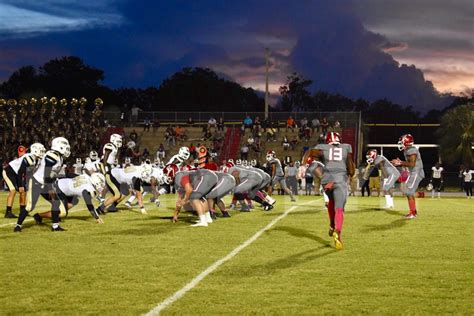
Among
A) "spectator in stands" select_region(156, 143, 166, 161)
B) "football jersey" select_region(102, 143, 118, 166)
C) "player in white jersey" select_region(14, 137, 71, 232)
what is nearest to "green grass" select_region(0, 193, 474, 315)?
"player in white jersey" select_region(14, 137, 71, 232)

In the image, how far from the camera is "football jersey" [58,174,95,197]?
14.5 meters

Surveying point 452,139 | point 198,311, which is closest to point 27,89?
point 452,139

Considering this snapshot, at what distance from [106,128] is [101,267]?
39.6m

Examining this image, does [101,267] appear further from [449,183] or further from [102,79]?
[102,79]

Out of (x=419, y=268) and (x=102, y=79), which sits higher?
(x=102, y=79)

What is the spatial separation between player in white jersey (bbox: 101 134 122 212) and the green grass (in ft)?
8.09

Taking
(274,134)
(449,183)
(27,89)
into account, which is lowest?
(449,183)

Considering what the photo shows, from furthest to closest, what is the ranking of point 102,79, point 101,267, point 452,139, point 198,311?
point 102,79 → point 452,139 → point 101,267 → point 198,311

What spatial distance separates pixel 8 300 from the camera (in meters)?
7.17

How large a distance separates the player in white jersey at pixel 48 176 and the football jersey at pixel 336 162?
4.80 meters

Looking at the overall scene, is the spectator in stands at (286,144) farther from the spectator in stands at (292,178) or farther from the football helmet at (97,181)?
the football helmet at (97,181)

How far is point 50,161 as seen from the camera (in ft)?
43.0

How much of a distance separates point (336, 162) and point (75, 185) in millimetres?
5610

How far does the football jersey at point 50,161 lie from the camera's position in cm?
1312
